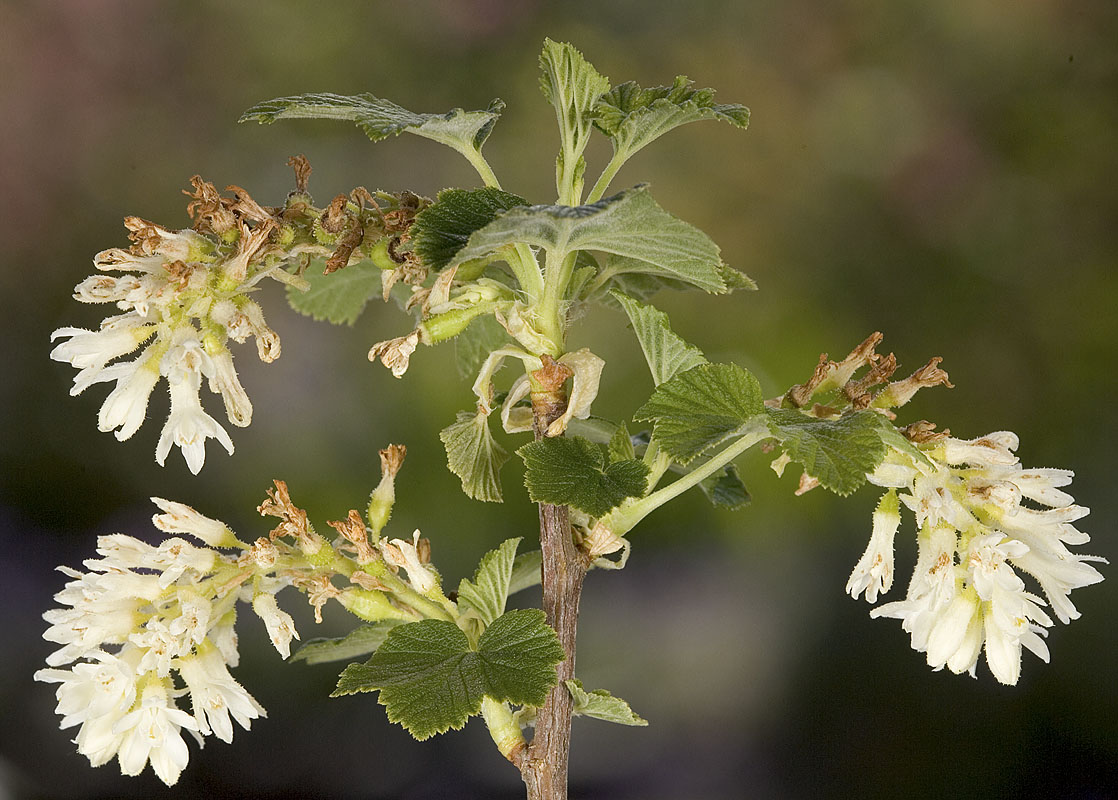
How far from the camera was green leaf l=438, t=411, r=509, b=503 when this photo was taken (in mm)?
579

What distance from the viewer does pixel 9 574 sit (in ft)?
3.90

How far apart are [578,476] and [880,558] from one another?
140mm

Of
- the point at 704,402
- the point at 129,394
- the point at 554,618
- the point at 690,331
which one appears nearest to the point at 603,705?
the point at 554,618

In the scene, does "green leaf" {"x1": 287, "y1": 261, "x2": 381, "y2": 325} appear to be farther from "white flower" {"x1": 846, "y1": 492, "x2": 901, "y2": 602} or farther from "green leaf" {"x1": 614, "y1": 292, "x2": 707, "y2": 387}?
"white flower" {"x1": 846, "y1": 492, "x2": 901, "y2": 602}

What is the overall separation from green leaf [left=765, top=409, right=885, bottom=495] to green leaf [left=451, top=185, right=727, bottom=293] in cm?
7

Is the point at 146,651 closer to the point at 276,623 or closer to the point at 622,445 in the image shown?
the point at 276,623

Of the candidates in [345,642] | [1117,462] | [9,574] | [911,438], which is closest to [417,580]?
[345,642]

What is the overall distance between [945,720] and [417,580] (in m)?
0.89

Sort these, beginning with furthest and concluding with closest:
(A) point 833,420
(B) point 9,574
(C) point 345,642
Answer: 1. (B) point 9,574
2. (C) point 345,642
3. (A) point 833,420

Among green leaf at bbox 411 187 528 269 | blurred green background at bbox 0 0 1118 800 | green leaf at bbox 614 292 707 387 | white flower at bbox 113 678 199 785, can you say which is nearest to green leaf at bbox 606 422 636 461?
green leaf at bbox 614 292 707 387

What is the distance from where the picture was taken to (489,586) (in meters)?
0.55

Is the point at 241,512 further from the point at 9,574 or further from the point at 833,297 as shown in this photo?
the point at 833,297

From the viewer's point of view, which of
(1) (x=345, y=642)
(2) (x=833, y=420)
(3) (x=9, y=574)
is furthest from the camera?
(3) (x=9, y=574)

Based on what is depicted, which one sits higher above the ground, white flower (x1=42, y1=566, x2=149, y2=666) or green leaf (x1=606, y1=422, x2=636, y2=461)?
green leaf (x1=606, y1=422, x2=636, y2=461)
